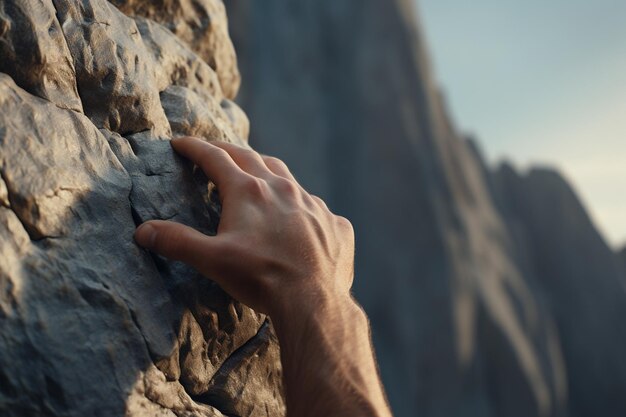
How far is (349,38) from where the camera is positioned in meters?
9.32

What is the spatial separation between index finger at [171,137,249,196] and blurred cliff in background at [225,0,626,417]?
6879mm

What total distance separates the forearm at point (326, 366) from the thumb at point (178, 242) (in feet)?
0.43

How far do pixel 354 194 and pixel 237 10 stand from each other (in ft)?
9.48

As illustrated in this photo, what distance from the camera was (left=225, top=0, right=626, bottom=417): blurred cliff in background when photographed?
8586mm

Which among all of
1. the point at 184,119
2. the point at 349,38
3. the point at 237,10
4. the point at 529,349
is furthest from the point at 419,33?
the point at 184,119

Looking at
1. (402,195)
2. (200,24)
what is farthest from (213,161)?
(402,195)

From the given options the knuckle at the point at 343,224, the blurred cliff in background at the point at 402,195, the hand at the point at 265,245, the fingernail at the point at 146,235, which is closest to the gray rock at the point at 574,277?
the blurred cliff in background at the point at 402,195

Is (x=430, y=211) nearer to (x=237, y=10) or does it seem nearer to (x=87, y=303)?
(x=237, y=10)

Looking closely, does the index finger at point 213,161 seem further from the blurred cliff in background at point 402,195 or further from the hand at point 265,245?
the blurred cliff in background at point 402,195

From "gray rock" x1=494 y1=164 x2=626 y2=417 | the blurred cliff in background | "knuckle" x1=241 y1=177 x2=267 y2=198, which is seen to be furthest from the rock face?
"gray rock" x1=494 y1=164 x2=626 y2=417

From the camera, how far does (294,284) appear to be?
935mm

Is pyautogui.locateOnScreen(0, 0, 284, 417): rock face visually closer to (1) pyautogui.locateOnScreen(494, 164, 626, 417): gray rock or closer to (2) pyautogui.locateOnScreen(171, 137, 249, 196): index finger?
(2) pyautogui.locateOnScreen(171, 137, 249, 196): index finger

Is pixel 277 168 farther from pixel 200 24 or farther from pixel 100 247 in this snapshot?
pixel 200 24

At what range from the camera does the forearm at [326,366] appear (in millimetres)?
881
